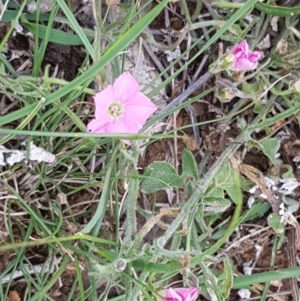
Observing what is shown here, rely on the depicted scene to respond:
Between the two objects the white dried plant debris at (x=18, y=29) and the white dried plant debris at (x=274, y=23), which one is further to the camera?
the white dried plant debris at (x=274, y=23)

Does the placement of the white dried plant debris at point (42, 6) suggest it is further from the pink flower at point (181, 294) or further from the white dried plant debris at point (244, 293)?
the white dried plant debris at point (244, 293)

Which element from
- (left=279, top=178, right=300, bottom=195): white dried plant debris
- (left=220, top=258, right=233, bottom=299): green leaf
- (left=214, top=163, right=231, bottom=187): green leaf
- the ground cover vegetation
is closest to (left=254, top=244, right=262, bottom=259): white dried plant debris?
the ground cover vegetation

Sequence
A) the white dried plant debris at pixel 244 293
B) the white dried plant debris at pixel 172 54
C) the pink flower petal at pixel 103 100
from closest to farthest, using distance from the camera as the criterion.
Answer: the pink flower petal at pixel 103 100 → the white dried plant debris at pixel 172 54 → the white dried plant debris at pixel 244 293

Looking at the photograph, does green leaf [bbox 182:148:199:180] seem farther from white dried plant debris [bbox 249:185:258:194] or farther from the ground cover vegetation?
white dried plant debris [bbox 249:185:258:194]

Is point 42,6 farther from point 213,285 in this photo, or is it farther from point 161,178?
point 213,285

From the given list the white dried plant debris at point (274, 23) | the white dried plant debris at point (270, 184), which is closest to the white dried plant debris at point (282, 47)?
the white dried plant debris at point (274, 23)

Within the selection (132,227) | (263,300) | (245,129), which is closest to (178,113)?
(245,129)
